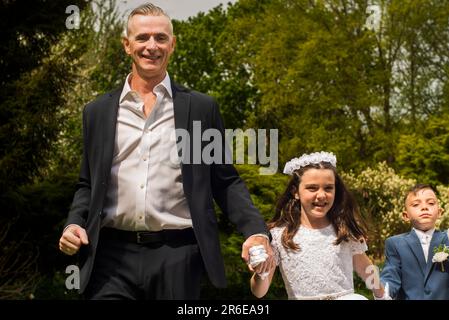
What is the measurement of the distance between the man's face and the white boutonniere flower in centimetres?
313

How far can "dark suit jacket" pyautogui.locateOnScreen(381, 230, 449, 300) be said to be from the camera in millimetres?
6324

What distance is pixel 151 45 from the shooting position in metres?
3.93

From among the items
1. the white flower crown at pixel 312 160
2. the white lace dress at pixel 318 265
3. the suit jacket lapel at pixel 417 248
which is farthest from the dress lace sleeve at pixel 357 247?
the suit jacket lapel at pixel 417 248

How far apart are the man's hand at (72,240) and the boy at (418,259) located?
3.09 meters

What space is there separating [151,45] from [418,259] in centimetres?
323

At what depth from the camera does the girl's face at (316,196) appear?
215 inches

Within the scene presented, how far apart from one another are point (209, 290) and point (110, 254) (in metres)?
9.37

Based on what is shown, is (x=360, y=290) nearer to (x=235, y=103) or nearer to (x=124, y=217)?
(x=124, y=217)

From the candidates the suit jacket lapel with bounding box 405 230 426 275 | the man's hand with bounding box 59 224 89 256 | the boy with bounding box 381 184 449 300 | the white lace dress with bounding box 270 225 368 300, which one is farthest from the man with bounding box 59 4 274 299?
the suit jacket lapel with bounding box 405 230 426 275

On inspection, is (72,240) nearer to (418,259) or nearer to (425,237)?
(418,259)
